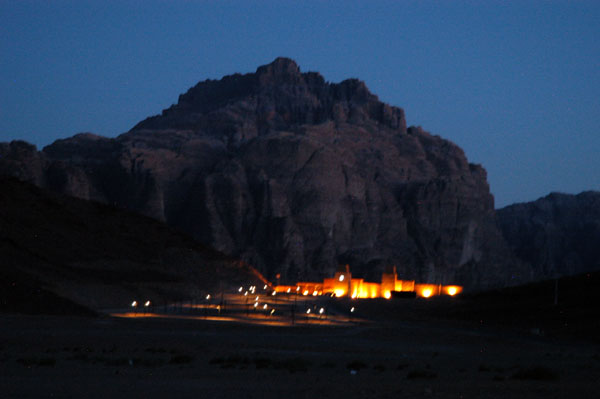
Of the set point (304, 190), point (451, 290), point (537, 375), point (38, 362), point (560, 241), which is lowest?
point (38, 362)

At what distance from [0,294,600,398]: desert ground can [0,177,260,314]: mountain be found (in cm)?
676

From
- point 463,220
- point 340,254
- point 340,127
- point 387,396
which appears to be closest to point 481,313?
point 387,396

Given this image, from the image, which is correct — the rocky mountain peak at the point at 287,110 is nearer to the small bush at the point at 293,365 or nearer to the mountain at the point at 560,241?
the mountain at the point at 560,241

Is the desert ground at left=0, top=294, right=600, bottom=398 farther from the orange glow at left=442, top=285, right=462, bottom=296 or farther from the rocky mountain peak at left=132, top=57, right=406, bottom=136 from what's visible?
the rocky mountain peak at left=132, top=57, right=406, bottom=136

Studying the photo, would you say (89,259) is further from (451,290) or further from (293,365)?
(293,365)

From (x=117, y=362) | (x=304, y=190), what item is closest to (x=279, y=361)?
(x=117, y=362)

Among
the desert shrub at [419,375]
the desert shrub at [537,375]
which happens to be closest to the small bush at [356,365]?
the desert shrub at [419,375]

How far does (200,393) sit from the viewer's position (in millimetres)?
15203

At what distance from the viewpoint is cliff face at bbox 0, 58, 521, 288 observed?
134m

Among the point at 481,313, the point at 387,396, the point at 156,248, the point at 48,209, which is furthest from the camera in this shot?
the point at 156,248

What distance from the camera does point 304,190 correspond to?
142 m

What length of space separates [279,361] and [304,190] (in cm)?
11939

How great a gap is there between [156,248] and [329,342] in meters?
58.2

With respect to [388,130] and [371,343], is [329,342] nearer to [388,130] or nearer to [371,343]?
[371,343]
